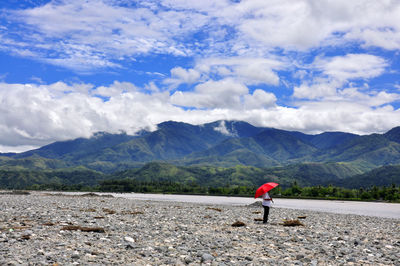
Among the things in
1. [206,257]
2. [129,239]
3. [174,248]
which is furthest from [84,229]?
[206,257]

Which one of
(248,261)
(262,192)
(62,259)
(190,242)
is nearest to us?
(62,259)

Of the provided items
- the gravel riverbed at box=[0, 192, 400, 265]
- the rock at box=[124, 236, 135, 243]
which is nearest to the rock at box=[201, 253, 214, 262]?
the gravel riverbed at box=[0, 192, 400, 265]

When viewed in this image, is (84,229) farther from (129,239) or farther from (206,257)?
(206,257)

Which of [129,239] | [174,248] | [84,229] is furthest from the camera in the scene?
[84,229]

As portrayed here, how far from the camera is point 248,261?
15.8 m

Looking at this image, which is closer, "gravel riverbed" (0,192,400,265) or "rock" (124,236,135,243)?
"gravel riverbed" (0,192,400,265)

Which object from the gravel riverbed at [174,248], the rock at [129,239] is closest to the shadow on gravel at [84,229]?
the gravel riverbed at [174,248]

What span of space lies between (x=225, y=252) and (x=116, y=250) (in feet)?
18.6

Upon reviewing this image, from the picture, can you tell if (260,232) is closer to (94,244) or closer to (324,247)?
(324,247)

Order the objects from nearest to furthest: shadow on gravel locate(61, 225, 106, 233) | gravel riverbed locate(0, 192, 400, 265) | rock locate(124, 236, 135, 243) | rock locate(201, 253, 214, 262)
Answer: gravel riverbed locate(0, 192, 400, 265), rock locate(201, 253, 214, 262), rock locate(124, 236, 135, 243), shadow on gravel locate(61, 225, 106, 233)

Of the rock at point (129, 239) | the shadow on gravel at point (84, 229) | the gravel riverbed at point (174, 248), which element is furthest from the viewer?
the shadow on gravel at point (84, 229)

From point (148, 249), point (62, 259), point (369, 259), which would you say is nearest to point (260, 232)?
point (369, 259)

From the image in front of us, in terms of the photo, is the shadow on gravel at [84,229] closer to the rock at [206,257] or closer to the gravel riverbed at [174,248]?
the gravel riverbed at [174,248]

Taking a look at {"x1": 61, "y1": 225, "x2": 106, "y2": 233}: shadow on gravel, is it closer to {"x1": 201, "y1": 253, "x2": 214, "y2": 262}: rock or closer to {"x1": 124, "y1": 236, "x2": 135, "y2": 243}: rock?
{"x1": 124, "y1": 236, "x2": 135, "y2": 243}: rock
